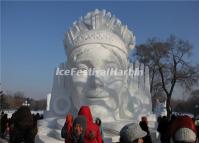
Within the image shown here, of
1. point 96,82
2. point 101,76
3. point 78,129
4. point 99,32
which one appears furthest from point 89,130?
point 99,32

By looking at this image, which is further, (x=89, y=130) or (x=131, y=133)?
(x=89, y=130)

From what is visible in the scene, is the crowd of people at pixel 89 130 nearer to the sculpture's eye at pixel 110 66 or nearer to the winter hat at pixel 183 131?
the winter hat at pixel 183 131

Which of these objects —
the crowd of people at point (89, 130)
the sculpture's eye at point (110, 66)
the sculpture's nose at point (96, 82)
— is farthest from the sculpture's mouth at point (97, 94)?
the crowd of people at point (89, 130)

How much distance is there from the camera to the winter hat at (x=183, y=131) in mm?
2752

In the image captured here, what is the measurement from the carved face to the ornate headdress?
334 millimetres

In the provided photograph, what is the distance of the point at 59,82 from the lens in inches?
531

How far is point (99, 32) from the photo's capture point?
491 inches

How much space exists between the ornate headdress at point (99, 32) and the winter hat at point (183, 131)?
9529 mm

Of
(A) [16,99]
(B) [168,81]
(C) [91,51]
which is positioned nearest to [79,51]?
(C) [91,51]

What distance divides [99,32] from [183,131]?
9918mm

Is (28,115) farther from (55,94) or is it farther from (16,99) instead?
(16,99)

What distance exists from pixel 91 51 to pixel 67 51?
5.30 ft

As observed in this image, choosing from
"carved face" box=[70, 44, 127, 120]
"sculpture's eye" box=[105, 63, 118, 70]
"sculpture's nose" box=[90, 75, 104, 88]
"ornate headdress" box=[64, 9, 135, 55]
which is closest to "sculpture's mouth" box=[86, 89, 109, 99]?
"carved face" box=[70, 44, 127, 120]

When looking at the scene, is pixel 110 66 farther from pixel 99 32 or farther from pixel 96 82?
pixel 99 32
